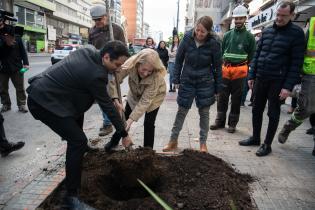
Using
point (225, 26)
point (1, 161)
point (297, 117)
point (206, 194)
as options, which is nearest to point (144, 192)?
point (206, 194)

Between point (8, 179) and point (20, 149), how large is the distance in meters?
1.19

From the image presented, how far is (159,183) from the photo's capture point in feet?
12.1

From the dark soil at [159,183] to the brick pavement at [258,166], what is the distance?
0.61 ft

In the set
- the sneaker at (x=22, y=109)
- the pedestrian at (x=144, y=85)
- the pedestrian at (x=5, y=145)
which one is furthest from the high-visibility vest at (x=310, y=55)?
the sneaker at (x=22, y=109)

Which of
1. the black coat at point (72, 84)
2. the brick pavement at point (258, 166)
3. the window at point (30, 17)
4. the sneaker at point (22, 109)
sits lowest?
the brick pavement at point (258, 166)

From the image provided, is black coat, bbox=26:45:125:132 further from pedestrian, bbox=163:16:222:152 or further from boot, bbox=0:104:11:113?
boot, bbox=0:104:11:113

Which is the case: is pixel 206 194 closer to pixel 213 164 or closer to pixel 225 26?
pixel 213 164

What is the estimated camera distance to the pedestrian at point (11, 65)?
701 cm

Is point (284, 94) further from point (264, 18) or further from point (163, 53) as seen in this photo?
point (264, 18)

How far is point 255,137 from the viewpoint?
205 inches

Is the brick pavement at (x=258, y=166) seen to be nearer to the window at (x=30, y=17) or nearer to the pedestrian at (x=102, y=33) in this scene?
the pedestrian at (x=102, y=33)

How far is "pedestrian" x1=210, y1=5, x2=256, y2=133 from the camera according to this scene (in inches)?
220

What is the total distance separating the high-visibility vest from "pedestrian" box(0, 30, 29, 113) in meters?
5.82

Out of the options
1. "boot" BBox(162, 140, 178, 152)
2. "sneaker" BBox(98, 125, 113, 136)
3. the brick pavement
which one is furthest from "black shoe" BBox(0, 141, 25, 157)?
"boot" BBox(162, 140, 178, 152)
